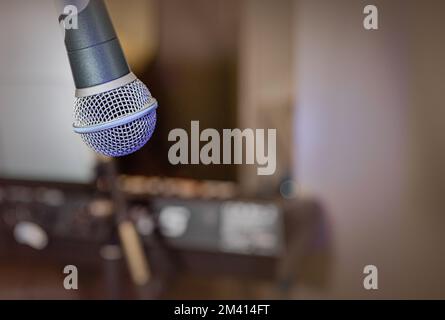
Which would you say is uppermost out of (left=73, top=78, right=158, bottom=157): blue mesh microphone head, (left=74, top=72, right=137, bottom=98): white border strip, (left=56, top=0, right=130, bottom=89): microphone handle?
(left=56, top=0, right=130, bottom=89): microphone handle

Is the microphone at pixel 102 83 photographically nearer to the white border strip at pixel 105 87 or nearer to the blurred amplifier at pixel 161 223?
the white border strip at pixel 105 87

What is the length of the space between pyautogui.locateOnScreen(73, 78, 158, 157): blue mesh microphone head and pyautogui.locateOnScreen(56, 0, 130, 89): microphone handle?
2cm

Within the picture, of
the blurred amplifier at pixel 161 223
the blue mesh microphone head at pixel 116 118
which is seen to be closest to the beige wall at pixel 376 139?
the blurred amplifier at pixel 161 223

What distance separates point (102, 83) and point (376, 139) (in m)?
1.87

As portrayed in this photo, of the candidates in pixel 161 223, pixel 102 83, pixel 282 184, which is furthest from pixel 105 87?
pixel 282 184

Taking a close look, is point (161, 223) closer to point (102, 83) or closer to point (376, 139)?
point (376, 139)

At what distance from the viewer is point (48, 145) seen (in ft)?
9.50

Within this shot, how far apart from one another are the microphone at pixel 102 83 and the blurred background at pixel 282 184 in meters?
1.49

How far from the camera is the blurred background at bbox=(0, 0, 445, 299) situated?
2252 mm

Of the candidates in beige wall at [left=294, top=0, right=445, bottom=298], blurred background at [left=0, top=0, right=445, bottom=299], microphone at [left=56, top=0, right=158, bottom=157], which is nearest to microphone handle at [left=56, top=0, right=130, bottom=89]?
microphone at [left=56, top=0, right=158, bottom=157]

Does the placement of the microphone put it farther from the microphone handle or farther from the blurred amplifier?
the blurred amplifier

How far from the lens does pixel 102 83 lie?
633 mm

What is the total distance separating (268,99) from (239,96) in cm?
17
